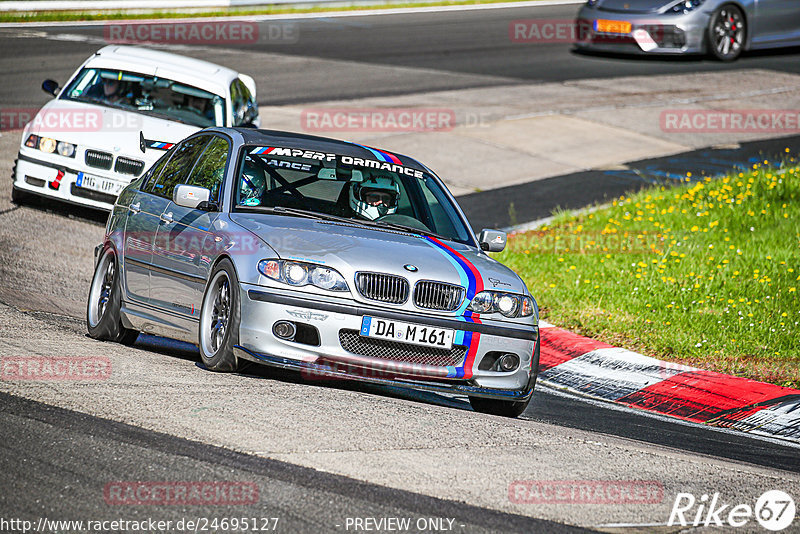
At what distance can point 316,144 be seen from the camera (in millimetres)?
8078

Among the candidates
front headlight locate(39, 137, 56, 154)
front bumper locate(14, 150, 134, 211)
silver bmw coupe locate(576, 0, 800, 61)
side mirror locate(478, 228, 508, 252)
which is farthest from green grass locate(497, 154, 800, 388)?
silver bmw coupe locate(576, 0, 800, 61)

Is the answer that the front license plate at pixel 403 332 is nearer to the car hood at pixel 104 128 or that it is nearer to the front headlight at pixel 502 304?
the front headlight at pixel 502 304

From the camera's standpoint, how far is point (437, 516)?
15.6 feet

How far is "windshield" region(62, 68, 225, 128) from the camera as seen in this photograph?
42.8 feet

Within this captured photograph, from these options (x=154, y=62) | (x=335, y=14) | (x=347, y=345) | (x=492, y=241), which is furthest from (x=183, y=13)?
(x=347, y=345)

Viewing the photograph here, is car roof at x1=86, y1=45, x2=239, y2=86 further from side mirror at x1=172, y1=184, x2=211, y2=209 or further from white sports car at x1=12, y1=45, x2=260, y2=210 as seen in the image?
side mirror at x1=172, y1=184, x2=211, y2=209

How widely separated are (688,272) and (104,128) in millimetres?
6112

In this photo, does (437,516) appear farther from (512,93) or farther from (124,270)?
(512,93)

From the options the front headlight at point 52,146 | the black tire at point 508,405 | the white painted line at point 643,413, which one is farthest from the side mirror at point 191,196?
the front headlight at point 52,146

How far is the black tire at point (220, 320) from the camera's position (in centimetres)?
664

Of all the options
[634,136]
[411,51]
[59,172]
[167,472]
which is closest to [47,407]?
[167,472]

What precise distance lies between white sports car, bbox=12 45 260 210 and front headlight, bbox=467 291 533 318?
5.39 meters

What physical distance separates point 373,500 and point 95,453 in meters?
1.24

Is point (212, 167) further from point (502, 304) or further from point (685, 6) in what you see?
point (685, 6)
